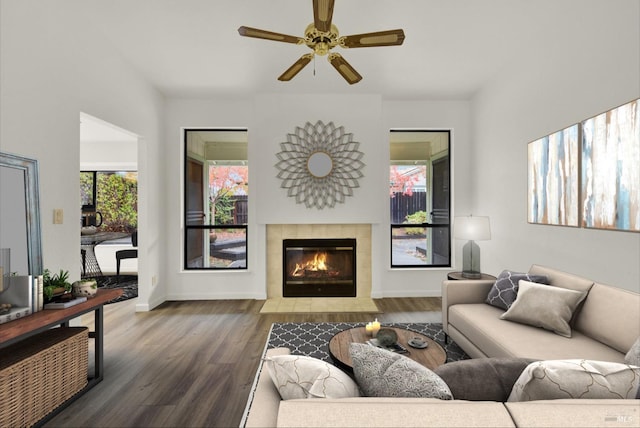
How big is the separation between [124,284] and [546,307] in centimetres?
590

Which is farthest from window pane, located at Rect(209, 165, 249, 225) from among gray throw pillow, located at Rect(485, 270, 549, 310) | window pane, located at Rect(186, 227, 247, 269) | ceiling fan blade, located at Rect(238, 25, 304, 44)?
gray throw pillow, located at Rect(485, 270, 549, 310)

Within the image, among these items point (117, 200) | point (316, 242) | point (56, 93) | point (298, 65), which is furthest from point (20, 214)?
point (117, 200)

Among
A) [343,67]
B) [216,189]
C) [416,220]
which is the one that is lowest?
[416,220]

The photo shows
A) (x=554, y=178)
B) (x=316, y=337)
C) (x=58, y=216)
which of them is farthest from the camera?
(x=316, y=337)

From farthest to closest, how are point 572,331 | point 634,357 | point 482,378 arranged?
1. point 572,331
2. point 634,357
3. point 482,378

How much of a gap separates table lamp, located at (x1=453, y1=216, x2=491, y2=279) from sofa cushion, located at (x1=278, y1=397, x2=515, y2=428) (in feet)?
9.96

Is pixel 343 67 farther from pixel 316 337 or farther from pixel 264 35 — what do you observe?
pixel 316 337

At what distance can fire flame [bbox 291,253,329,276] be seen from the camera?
4578mm

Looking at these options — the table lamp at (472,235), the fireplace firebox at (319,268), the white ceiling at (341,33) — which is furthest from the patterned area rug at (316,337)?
the white ceiling at (341,33)

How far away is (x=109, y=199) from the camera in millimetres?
6406

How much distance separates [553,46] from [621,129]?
1164 millimetres

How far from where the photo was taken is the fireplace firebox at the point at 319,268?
4.54 meters

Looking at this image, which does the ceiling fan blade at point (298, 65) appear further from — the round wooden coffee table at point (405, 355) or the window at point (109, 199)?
the window at point (109, 199)

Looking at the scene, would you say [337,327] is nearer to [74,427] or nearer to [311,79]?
[74,427]
